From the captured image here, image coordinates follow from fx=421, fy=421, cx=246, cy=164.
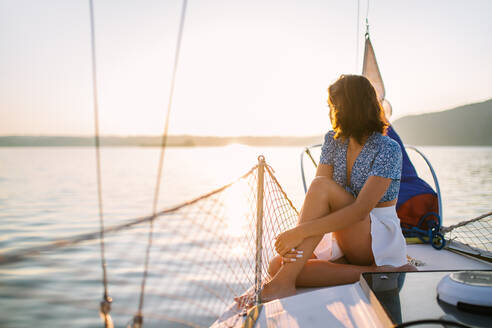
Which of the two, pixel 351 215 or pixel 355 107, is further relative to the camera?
pixel 355 107

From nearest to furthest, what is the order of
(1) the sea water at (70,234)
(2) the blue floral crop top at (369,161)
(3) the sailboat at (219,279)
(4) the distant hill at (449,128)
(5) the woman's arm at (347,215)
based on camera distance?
1. (3) the sailboat at (219,279)
2. (5) the woman's arm at (347,215)
3. (2) the blue floral crop top at (369,161)
4. (1) the sea water at (70,234)
5. (4) the distant hill at (449,128)

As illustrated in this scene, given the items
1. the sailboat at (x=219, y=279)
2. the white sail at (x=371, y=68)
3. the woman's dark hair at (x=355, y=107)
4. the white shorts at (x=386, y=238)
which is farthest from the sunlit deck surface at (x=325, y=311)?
the white sail at (x=371, y=68)

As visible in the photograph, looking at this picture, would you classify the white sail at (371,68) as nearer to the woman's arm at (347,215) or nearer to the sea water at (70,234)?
the woman's arm at (347,215)

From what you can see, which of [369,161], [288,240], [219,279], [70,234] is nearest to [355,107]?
[369,161]

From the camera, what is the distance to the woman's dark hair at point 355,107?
1765 mm

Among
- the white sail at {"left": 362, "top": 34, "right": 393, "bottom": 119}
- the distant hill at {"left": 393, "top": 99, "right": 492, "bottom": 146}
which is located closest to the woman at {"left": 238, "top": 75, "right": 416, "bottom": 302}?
the white sail at {"left": 362, "top": 34, "right": 393, "bottom": 119}

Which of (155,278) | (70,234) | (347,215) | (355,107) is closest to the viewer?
(347,215)

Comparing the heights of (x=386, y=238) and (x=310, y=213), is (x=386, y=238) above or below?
below

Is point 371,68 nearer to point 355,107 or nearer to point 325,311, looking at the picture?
point 355,107

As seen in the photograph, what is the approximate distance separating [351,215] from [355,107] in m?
0.46

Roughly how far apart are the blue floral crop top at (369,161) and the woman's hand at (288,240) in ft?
1.29

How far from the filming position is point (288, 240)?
65.0 inches

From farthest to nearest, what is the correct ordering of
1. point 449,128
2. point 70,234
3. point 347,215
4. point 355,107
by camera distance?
1. point 449,128
2. point 70,234
3. point 355,107
4. point 347,215

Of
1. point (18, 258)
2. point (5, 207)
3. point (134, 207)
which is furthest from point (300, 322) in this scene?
point (5, 207)
